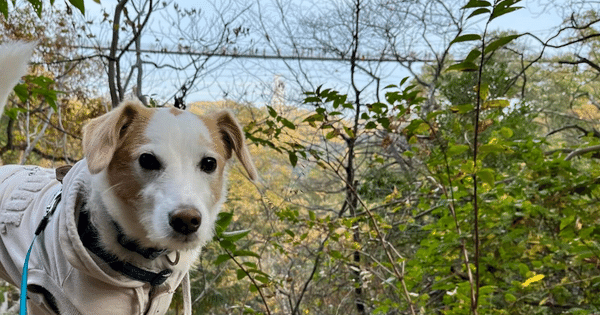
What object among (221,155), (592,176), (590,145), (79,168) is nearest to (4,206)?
(79,168)

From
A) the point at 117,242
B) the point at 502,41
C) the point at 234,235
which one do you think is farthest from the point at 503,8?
the point at 117,242

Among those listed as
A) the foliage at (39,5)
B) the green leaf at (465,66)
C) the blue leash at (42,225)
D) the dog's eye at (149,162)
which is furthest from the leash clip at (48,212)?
the green leaf at (465,66)

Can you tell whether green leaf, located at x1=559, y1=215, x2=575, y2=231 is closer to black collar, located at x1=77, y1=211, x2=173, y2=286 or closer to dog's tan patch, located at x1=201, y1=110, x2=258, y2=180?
dog's tan patch, located at x1=201, y1=110, x2=258, y2=180

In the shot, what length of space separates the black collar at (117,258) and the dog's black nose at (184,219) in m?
0.20

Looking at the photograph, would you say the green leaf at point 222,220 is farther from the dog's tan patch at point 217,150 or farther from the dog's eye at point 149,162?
the dog's eye at point 149,162

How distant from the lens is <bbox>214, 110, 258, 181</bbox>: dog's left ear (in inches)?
50.7

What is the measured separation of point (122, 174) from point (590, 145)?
1.75 metres

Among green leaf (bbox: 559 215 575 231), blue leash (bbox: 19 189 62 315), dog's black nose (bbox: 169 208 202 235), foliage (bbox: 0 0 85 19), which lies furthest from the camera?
green leaf (bbox: 559 215 575 231)

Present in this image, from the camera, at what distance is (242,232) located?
129cm

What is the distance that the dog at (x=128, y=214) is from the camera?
102 cm

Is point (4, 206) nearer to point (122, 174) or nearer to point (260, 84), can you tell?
point (122, 174)

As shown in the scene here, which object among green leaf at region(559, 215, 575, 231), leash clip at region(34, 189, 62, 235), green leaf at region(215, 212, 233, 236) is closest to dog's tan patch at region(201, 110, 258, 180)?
green leaf at region(215, 212, 233, 236)

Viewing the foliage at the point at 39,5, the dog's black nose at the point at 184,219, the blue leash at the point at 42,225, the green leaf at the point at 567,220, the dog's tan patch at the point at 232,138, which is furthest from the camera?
the green leaf at the point at 567,220

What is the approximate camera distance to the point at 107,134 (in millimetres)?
1053
